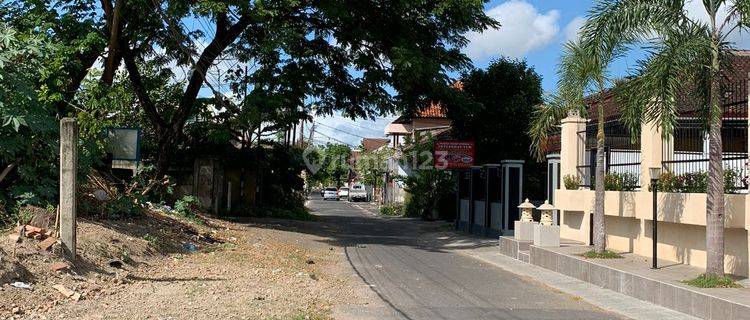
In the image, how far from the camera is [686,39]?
10141 millimetres

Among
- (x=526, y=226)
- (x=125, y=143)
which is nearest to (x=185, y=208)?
(x=125, y=143)

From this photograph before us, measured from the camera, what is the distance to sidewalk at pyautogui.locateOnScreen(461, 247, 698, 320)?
31.8 ft

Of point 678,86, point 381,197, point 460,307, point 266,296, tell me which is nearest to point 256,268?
point 266,296

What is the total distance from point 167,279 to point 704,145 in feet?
30.2

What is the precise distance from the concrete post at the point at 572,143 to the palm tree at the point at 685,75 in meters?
5.52

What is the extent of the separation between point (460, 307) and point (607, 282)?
3.33 m

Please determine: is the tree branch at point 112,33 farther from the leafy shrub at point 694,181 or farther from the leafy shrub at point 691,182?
the leafy shrub at point 694,181

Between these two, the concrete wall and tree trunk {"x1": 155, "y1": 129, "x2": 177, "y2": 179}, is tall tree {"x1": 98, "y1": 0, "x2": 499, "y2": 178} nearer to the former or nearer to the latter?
tree trunk {"x1": 155, "y1": 129, "x2": 177, "y2": 179}

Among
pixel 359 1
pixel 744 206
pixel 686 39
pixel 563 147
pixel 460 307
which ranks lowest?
pixel 460 307

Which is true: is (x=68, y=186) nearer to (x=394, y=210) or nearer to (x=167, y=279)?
(x=167, y=279)

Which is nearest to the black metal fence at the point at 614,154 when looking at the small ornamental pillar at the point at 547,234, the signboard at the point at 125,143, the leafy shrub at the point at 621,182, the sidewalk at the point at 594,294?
the leafy shrub at the point at 621,182

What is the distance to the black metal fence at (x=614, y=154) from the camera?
14.6 meters

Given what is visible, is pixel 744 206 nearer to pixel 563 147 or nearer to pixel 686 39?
pixel 686 39

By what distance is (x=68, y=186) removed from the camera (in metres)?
10.6
